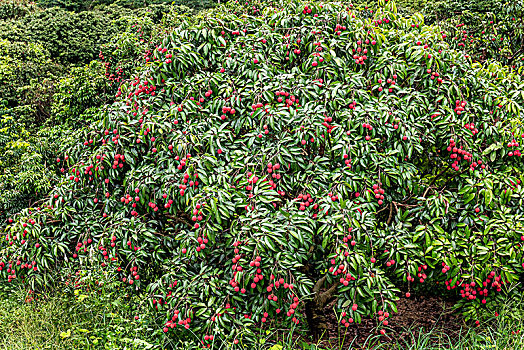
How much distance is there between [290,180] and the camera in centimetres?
350

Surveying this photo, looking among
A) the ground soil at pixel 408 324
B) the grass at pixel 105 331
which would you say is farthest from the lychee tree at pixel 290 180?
the ground soil at pixel 408 324

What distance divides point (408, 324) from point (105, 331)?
3165mm

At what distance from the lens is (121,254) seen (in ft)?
12.3

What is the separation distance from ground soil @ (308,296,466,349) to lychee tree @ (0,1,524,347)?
479 millimetres

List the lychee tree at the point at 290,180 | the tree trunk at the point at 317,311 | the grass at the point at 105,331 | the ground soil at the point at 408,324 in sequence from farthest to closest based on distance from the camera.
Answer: the ground soil at the point at 408,324
the tree trunk at the point at 317,311
the grass at the point at 105,331
the lychee tree at the point at 290,180

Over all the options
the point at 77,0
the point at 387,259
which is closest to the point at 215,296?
the point at 387,259

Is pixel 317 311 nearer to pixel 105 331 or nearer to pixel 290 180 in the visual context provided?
pixel 290 180

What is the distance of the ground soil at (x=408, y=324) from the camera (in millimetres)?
4285

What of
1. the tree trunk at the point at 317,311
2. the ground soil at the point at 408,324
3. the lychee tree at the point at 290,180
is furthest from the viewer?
the ground soil at the point at 408,324

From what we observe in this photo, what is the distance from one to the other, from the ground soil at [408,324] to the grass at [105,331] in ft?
0.29

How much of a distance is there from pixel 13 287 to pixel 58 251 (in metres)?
1.35

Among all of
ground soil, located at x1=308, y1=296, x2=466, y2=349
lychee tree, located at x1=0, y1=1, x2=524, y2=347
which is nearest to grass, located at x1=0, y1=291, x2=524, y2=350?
ground soil, located at x1=308, y1=296, x2=466, y2=349

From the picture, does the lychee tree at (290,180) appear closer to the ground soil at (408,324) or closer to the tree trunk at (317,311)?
the tree trunk at (317,311)

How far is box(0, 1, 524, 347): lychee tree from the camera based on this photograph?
10.7ft
